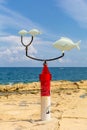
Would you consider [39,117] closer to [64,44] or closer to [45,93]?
[45,93]

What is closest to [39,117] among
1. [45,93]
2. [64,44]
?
[45,93]

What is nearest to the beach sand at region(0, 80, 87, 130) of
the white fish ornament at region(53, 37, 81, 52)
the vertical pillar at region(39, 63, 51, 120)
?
the vertical pillar at region(39, 63, 51, 120)

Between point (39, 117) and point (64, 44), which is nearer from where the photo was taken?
point (64, 44)

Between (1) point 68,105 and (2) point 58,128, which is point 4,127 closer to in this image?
(2) point 58,128

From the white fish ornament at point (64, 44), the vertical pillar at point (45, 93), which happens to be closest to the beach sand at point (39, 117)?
the vertical pillar at point (45, 93)

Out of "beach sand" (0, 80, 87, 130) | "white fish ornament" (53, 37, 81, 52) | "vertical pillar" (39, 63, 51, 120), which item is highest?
"white fish ornament" (53, 37, 81, 52)

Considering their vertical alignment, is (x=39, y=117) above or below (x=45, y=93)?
below

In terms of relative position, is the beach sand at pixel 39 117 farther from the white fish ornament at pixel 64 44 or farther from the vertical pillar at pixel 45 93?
the white fish ornament at pixel 64 44

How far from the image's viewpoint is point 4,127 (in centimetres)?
975

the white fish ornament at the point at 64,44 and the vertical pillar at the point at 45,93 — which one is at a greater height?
the white fish ornament at the point at 64,44

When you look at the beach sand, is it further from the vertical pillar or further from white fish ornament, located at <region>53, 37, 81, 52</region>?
white fish ornament, located at <region>53, 37, 81, 52</region>

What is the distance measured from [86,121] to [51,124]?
107cm

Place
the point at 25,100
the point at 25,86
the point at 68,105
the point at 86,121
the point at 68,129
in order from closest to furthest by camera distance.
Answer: the point at 68,129 → the point at 86,121 → the point at 68,105 → the point at 25,100 → the point at 25,86

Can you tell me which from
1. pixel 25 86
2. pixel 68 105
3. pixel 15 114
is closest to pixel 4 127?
pixel 15 114
